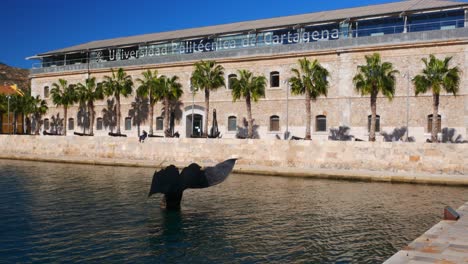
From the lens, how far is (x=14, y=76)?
363 ft

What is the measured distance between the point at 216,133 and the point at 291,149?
32.1 ft

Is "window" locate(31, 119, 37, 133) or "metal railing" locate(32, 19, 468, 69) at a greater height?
"metal railing" locate(32, 19, 468, 69)

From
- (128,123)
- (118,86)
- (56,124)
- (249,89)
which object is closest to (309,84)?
(249,89)

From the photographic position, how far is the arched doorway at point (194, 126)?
42844 mm

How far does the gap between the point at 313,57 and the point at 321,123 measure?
486cm

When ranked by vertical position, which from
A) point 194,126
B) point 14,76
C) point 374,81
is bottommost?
point 194,126

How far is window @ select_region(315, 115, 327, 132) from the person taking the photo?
120 feet

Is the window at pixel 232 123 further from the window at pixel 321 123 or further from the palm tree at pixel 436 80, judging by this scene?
the palm tree at pixel 436 80

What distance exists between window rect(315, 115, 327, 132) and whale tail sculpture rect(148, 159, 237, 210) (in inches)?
805

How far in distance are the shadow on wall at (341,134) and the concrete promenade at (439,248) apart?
74.8 feet

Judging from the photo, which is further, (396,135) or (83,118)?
(83,118)

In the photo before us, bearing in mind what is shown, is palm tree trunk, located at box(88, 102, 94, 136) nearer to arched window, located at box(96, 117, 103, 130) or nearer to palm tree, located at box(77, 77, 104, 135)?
palm tree, located at box(77, 77, 104, 135)

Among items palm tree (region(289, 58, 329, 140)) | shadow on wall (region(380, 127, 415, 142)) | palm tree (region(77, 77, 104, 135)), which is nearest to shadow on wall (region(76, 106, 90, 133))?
palm tree (region(77, 77, 104, 135))

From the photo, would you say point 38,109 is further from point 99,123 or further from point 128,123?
point 128,123
